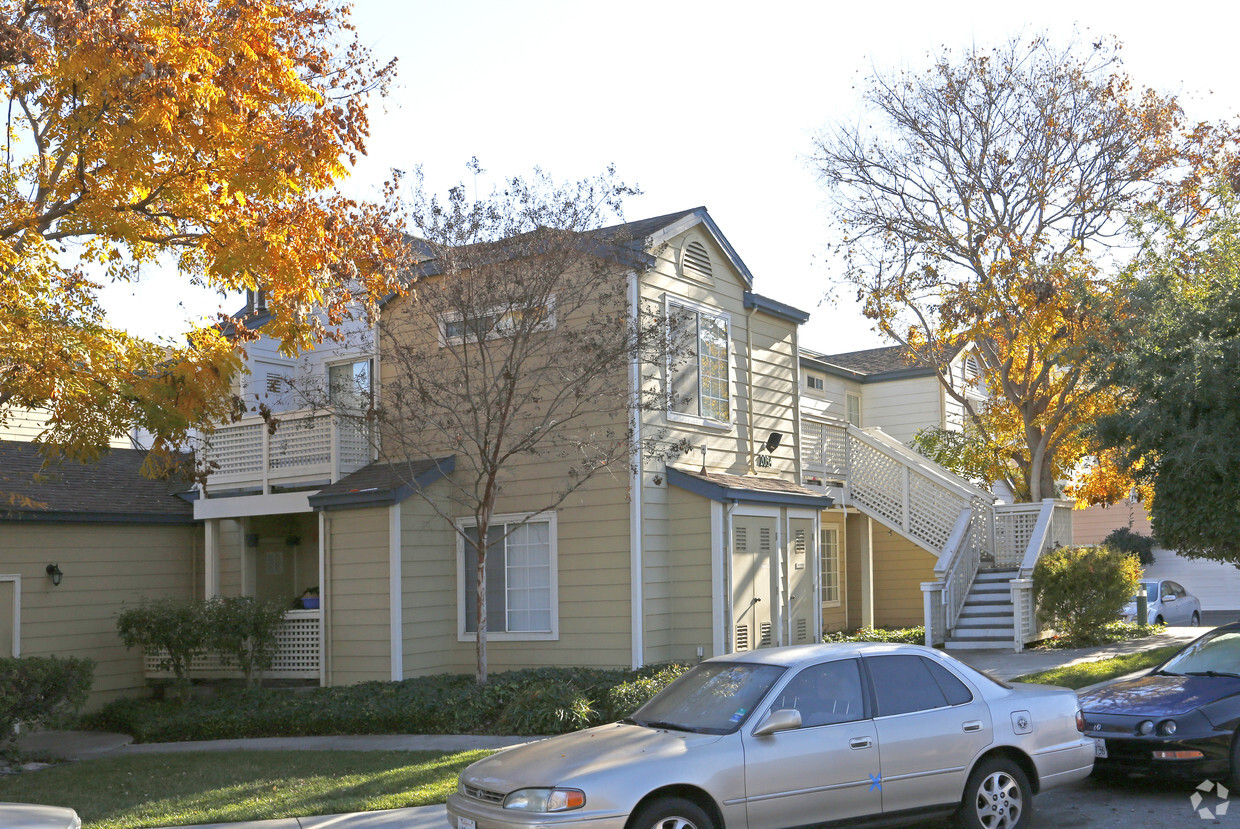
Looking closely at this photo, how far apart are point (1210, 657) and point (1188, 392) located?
4437mm

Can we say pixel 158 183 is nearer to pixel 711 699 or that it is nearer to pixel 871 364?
pixel 711 699

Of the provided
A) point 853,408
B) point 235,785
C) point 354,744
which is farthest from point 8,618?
point 853,408

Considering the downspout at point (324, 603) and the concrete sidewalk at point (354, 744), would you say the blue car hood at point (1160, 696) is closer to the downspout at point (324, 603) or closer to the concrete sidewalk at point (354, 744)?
the concrete sidewalk at point (354, 744)

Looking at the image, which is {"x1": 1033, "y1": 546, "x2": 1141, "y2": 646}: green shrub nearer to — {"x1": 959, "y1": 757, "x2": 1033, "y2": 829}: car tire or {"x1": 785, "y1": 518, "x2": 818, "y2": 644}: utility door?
{"x1": 785, "y1": 518, "x2": 818, "y2": 644}: utility door

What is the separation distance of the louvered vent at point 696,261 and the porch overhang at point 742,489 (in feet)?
10.3

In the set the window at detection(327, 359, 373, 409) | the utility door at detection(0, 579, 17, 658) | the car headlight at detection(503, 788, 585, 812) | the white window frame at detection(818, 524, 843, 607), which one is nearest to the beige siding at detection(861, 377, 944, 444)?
the white window frame at detection(818, 524, 843, 607)

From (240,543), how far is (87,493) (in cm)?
245

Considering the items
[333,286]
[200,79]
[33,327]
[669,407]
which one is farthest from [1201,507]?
Answer: [33,327]

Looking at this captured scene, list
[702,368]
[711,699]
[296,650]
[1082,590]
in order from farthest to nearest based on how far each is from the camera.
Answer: [1082,590] < [702,368] < [296,650] < [711,699]

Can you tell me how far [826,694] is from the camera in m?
7.31

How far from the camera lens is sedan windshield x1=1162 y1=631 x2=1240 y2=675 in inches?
384

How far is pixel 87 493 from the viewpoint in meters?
17.4

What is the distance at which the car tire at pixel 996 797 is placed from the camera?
24.8ft

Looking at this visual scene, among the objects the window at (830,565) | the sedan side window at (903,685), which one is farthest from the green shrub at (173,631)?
the window at (830,565)
